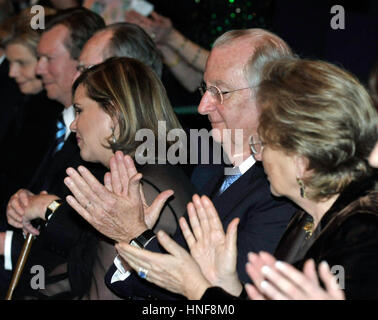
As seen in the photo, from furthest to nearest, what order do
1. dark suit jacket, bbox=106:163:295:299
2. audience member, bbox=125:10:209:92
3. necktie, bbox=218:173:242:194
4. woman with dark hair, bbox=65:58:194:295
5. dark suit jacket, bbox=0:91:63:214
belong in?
audience member, bbox=125:10:209:92 < dark suit jacket, bbox=0:91:63:214 < woman with dark hair, bbox=65:58:194:295 < necktie, bbox=218:173:242:194 < dark suit jacket, bbox=106:163:295:299

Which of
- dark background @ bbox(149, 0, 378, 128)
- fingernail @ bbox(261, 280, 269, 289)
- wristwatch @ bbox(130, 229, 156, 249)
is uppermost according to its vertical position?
fingernail @ bbox(261, 280, 269, 289)

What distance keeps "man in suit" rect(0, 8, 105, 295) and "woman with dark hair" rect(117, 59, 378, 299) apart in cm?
73

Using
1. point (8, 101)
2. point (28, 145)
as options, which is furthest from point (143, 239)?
point (8, 101)

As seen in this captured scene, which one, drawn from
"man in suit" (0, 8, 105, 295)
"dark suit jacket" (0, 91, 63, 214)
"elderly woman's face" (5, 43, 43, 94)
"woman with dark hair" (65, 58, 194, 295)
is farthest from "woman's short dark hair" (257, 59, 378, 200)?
"elderly woman's face" (5, 43, 43, 94)

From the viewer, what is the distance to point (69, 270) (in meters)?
2.49

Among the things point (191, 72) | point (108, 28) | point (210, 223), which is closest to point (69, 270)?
point (210, 223)

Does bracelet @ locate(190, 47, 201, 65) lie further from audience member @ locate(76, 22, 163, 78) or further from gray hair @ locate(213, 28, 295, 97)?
gray hair @ locate(213, 28, 295, 97)

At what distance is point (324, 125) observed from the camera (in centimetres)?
180

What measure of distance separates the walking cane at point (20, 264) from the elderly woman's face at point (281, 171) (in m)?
1.31

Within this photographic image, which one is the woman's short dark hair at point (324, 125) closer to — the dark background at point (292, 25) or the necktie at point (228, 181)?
the necktie at point (228, 181)

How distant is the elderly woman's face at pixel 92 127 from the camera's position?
2.61m

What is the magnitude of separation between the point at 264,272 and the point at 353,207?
43 cm

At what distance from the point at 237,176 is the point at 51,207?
806 millimetres

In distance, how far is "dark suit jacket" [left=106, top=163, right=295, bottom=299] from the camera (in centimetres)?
212
